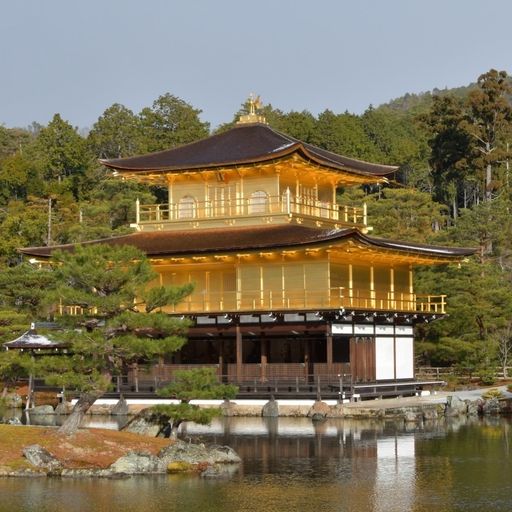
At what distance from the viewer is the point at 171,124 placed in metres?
87.0

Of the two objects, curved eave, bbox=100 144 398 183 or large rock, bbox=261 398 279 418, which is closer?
large rock, bbox=261 398 279 418

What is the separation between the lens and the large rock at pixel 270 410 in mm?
39062

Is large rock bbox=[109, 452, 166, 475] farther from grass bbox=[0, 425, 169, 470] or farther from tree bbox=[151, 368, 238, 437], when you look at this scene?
tree bbox=[151, 368, 238, 437]

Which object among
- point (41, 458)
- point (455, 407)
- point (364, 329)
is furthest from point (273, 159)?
point (41, 458)

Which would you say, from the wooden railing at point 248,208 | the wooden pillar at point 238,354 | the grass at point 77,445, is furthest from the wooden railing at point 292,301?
the grass at point 77,445

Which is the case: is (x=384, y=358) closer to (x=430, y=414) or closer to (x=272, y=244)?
(x=430, y=414)

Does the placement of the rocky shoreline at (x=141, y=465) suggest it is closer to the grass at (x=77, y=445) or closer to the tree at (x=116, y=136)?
the grass at (x=77, y=445)

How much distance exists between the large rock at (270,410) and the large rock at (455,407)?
220 inches

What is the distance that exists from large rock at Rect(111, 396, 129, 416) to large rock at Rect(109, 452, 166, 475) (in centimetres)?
1547

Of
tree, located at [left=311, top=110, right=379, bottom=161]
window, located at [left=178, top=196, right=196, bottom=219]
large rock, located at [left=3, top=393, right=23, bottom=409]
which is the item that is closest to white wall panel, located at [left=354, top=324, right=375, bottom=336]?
window, located at [left=178, top=196, right=196, bottom=219]

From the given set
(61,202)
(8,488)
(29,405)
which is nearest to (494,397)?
(29,405)

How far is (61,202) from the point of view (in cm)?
7638

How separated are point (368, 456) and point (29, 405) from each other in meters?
18.0

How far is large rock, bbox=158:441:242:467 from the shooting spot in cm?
2555
